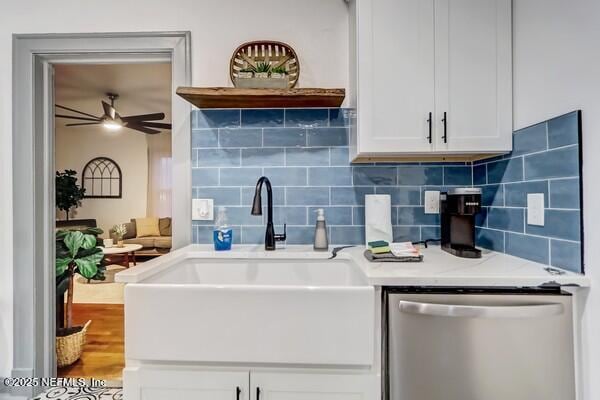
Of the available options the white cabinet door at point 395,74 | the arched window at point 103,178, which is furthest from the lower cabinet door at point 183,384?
the arched window at point 103,178

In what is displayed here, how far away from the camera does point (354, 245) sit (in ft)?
5.60

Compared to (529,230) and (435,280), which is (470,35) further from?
(435,280)

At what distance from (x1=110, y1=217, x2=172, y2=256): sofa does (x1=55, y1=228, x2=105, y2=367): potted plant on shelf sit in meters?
2.16

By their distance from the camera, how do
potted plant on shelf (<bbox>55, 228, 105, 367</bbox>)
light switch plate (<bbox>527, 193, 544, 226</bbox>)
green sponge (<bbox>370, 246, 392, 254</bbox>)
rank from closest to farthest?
light switch plate (<bbox>527, 193, 544, 226</bbox>)
green sponge (<bbox>370, 246, 392, 254</bbox>)
potted plant on shelf (<bbox>55, 228, 105, 367</bbox>)

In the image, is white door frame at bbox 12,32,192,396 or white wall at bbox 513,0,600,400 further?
white door frame at bbox 12,32,192,396

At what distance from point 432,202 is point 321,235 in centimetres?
60

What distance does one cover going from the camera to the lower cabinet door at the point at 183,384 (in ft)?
3.34

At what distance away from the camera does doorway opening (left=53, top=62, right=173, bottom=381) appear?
218 cm

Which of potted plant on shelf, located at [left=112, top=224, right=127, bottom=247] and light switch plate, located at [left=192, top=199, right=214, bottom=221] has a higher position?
light switch plate, located at [left=192, top=199, right=214, bottom=221]

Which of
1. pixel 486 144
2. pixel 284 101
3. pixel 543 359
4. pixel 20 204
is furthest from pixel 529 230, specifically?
pixel 20 204

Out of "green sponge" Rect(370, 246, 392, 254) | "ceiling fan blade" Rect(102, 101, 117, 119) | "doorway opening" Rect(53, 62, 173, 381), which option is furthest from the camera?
"ceiling fan blade" Rect(102, 101, 117, 119)

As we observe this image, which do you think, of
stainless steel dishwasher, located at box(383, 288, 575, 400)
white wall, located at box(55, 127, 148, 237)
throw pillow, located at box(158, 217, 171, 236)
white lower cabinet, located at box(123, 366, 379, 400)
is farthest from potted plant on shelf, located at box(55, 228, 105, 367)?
white wall, located at box(55, 127, 148, 237)

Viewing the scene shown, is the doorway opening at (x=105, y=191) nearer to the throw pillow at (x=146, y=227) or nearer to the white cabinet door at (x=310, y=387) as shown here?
the throw pillow at (x=146, y=227)

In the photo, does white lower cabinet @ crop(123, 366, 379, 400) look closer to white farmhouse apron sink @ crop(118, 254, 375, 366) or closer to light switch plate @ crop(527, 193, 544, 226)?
white farmhouse apron sink @ crop(118, 254, 375, 366)
